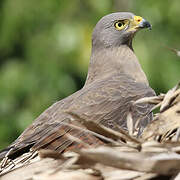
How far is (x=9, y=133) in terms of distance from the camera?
8.34 meters

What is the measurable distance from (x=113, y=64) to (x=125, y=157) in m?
3.33

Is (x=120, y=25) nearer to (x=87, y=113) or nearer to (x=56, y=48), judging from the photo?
(x=87, y=113)

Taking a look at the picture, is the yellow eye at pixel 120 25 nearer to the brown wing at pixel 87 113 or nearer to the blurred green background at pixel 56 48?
the brown wing at pixel 87 113

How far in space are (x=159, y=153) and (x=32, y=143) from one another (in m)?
1.78

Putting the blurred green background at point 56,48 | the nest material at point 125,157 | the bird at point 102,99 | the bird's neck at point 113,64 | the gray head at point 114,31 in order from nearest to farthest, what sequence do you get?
the nest material at point 125,157 → the bird at point 102,99 → the bird's neck at point 113,64 → the gray head at point 114,31 → the blurred green background at point 56,48

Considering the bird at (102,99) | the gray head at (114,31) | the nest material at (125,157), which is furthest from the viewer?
the gray head at (114,31)

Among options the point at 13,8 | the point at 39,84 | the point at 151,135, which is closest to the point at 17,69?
the point at 39,84

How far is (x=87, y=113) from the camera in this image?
4.97m

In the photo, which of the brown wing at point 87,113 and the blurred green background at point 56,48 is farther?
the blurred green background at point 56,48

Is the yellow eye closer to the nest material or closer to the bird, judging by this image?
the bird

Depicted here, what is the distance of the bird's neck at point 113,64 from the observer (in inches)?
241

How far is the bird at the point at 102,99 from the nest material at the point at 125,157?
10.3 inches

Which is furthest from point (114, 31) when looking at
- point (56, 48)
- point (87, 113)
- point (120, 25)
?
point (56, 48)

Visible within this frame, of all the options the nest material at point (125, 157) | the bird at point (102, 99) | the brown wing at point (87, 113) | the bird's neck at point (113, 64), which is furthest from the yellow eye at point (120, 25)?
the nest material at point (125, 157)
